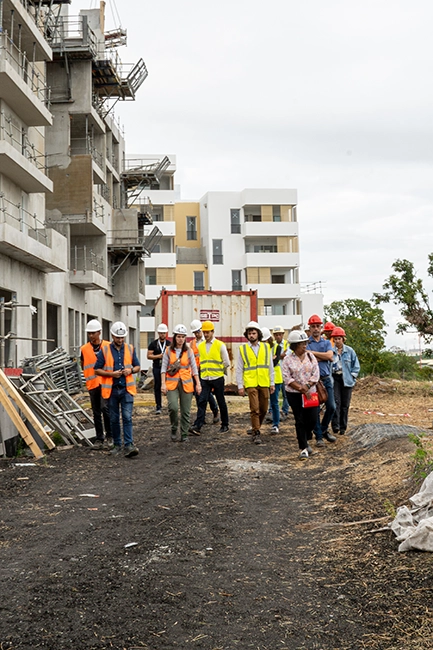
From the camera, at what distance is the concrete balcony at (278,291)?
6334cm

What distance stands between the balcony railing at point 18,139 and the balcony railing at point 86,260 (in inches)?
266

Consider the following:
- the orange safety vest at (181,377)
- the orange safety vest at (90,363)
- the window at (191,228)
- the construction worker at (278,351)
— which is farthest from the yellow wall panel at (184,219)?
the orange safety vest at (90,363)

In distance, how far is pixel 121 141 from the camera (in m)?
47.8

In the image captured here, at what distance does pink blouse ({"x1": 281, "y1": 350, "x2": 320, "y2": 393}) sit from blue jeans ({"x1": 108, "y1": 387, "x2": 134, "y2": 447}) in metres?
2.30

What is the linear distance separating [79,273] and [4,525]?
94.5ft

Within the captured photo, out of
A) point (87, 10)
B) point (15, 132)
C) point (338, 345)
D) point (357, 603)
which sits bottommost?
point (357, 603)

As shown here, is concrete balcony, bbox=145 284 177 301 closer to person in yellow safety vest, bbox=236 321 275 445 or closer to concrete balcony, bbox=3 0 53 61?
concrete balcony, bbox=3 0 53 61

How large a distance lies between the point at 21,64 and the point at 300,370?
2132 centimetres

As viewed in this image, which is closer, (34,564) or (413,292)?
(34,564)

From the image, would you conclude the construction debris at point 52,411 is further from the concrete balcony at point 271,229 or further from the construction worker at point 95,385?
the concrete balcony at point 271,229

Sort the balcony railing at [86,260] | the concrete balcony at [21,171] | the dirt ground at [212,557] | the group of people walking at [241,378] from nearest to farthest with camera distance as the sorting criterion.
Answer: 1. the dirt ground at [212,557]
2. the group of people walking at [241,378]
3. the concrete balcony at [21,171]
4. the balcony railing at [86,260]

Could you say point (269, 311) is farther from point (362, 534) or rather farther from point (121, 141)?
point (362, 534)

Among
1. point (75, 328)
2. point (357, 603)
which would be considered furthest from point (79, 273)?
point (357, 603)

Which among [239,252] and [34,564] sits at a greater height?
[239,252]
